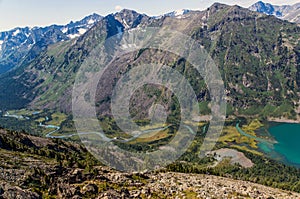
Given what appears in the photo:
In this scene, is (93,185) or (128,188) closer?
(93,185)

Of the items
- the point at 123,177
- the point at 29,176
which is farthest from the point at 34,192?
the point at 123,177

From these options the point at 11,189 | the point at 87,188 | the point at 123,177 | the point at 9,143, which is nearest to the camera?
the point at 11,189

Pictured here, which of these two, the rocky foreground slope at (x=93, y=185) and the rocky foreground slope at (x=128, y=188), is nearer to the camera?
the rocky foreground slope at (x=93, y=185)

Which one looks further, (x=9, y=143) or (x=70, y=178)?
(x=9, y=143)

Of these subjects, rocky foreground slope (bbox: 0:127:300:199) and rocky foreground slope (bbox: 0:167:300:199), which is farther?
rocky foreground slope (bbox: 0:167:300:199)

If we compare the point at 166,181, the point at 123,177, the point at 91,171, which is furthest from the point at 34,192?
the point at 166,181

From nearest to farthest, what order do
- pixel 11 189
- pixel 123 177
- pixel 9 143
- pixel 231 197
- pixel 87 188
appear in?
pixel 11 189 < pixel 87 188 < pixel 231 197 < pixel 123 177 < pixel 9 143

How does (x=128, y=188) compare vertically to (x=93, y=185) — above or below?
below

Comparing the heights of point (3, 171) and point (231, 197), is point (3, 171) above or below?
above

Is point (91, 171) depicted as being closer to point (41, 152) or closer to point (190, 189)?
point (190, 189)
